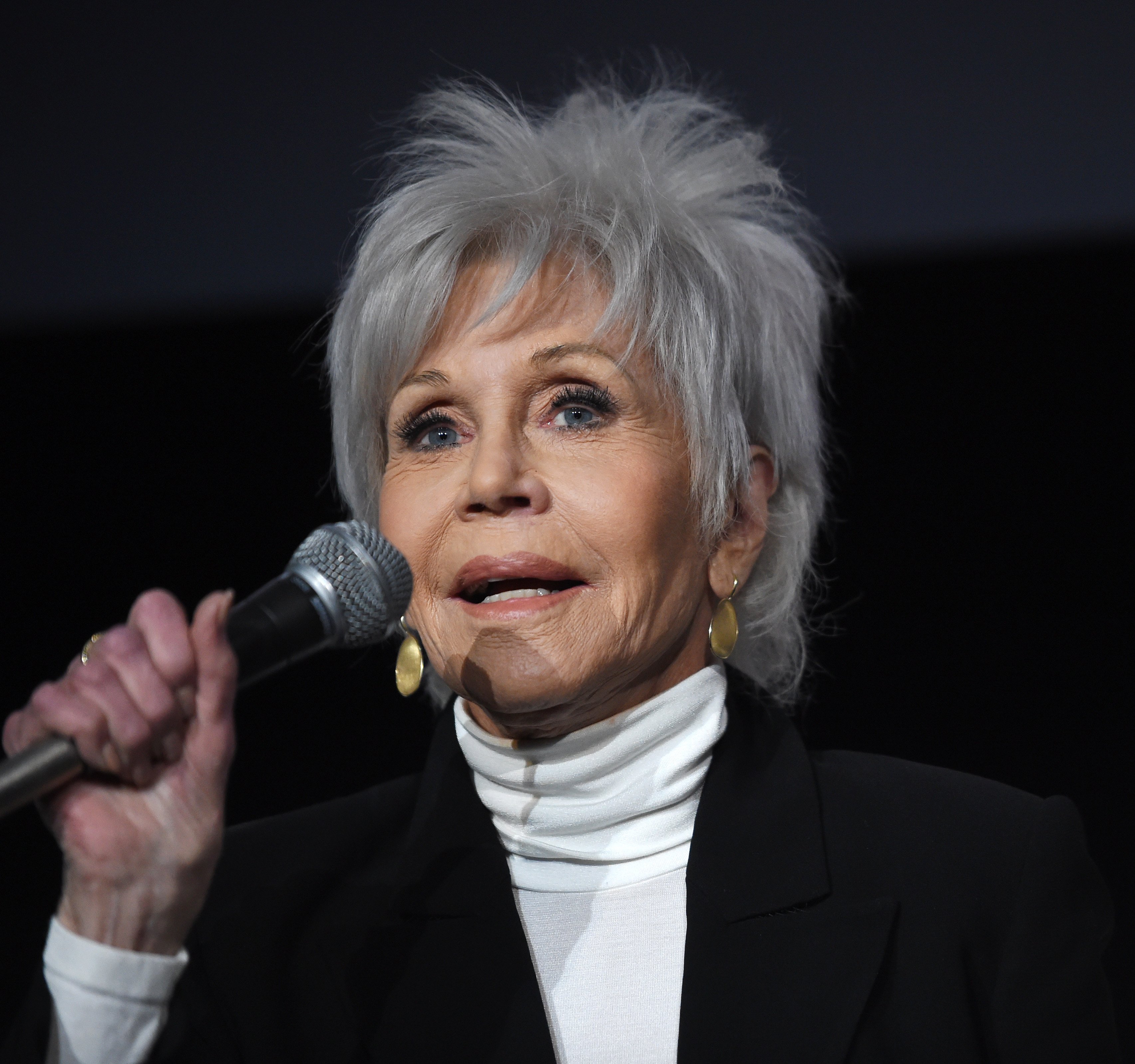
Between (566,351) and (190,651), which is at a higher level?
(566,351)

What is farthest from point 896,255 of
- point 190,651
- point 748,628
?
point 190,651

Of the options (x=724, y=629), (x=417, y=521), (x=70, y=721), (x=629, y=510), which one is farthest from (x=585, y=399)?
(x=70, y=721)

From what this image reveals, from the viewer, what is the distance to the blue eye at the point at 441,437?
5.70 ft

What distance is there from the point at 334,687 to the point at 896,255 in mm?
1292

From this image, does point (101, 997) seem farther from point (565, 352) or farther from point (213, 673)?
point (565, 352)

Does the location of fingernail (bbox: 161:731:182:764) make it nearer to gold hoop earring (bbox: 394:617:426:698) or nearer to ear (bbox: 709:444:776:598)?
gold hoop earring (bbox: 394:617:426:698)

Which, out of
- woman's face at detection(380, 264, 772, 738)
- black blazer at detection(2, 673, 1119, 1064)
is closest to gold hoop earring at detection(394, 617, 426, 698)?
woman's face at detection(380, 264, 772, 738)

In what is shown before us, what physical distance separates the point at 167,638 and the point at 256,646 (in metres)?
0.08

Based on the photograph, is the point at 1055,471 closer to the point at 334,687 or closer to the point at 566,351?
the point at 566,351

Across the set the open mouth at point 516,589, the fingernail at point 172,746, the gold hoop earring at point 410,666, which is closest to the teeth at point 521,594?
the open mouth at point 516,589

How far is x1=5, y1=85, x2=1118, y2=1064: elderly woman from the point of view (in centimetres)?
154

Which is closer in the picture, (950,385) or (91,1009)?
(91,1009)

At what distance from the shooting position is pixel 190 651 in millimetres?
1118

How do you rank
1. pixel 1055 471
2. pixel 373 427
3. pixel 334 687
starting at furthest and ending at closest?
pixel 334 687
pixel 1055 471
pixel 373 427
